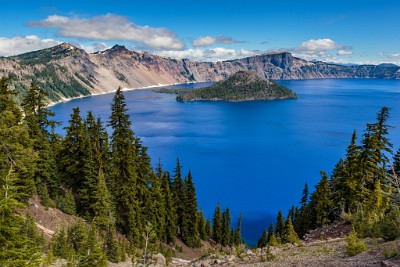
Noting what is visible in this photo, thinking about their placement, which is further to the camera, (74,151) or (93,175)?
(74,151)

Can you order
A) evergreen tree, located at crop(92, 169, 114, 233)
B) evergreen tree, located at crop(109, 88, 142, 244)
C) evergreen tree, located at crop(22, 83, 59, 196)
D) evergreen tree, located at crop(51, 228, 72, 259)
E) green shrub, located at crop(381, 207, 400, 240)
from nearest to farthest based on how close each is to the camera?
1. green shrub, located at crop(381, 207, 400, 240)
2. evergreen tree, located at crop(51, 228, 72, 259)
3. evergreen tree, located at crop(92, 169, 114, 233)
4. evergreen tree, located at crop(22, 83, 59, 196)
5. evergreen tree, located at crop(109, 88, 142, 244)

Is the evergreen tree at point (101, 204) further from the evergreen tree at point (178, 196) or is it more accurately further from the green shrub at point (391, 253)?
the green shrub at point (391, 253)

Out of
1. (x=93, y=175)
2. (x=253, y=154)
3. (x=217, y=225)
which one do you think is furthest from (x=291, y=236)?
(x=253, y=154)

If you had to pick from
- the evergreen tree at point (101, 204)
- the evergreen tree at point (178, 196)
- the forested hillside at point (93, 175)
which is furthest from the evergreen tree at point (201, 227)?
the evergreen tree at point (101, 204)

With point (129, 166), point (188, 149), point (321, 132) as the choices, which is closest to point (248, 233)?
point (129, 166)

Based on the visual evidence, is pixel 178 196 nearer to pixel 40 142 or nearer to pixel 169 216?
pixel 169 216

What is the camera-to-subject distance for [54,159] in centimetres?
3703

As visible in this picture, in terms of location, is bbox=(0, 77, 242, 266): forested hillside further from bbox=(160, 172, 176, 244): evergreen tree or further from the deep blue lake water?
the deep blue lake water

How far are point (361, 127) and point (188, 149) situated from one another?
9324cm

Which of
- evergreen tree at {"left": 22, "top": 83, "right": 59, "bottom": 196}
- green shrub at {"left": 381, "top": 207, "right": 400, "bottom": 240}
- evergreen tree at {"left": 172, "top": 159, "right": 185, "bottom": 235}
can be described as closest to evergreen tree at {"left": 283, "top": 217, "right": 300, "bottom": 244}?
green shrub at {"left": 381, "top": 207, "right": 400, "bottom": 240}

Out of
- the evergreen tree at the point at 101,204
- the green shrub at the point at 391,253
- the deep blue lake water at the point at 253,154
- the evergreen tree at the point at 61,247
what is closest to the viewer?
the green shrub at the point at 391,253

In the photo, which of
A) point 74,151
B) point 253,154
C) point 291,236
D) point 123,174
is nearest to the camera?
point 291,236

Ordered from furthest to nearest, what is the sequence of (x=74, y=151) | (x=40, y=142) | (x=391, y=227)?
(x=74, y=151), (x=40, y=142), (x=391, y=227)

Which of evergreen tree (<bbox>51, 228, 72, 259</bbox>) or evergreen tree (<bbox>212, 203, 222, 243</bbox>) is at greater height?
evergreen tree (<bbox>51, 228, 72, 259</bbox>)
